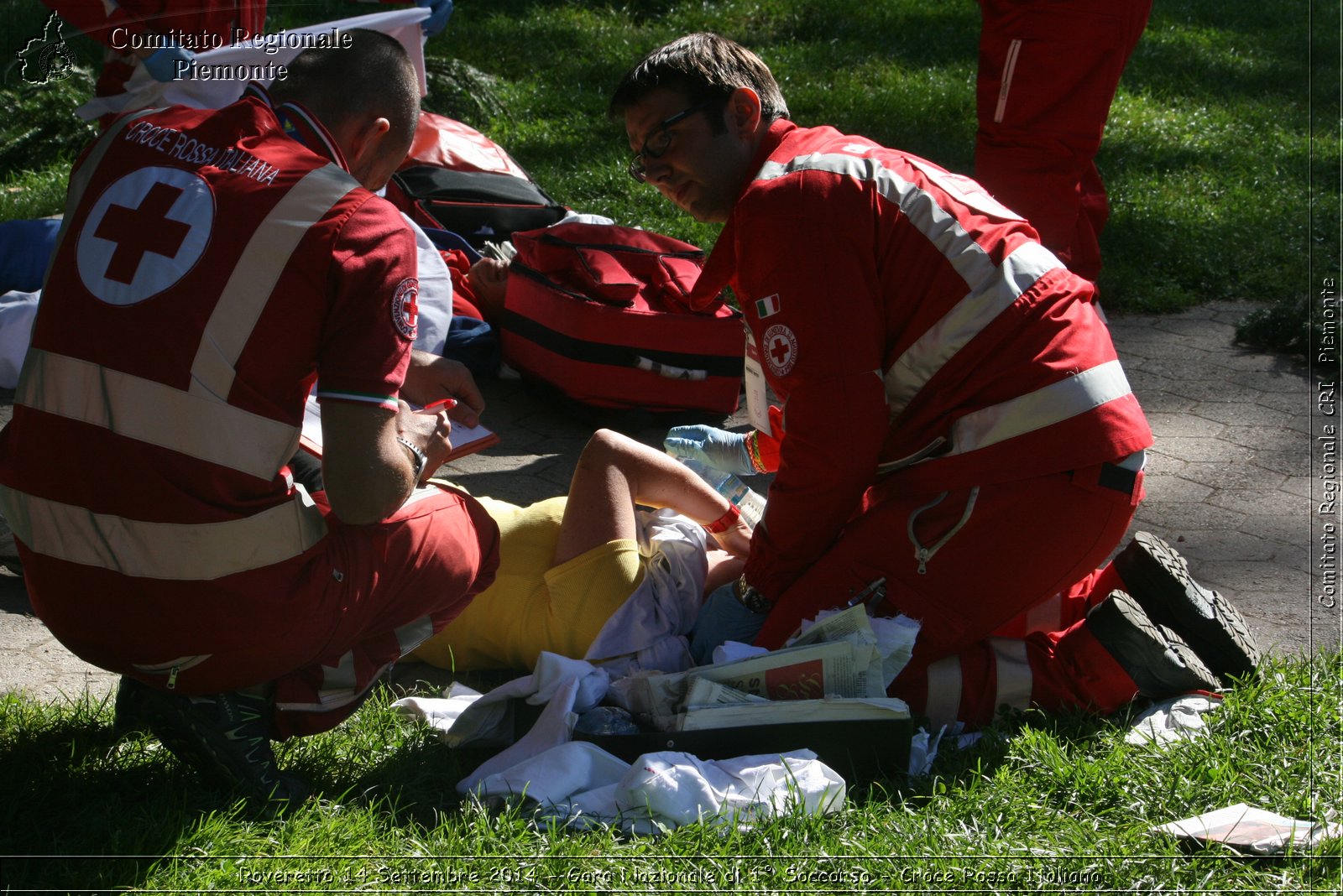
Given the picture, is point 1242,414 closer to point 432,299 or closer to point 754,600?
point 754,600

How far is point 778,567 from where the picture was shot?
2842mm

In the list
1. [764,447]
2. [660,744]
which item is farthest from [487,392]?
[660,744]

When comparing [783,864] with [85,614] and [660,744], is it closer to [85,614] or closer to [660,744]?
[660,744]

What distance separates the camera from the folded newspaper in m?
2.49

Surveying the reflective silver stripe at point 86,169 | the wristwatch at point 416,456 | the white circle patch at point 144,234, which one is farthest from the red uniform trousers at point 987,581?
the reflective silver stripe at point 86,169

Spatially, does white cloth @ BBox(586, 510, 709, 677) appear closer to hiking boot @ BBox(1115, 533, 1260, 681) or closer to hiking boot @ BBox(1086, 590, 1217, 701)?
hiking boot @ BBox(1086, 590, 1217, 701)

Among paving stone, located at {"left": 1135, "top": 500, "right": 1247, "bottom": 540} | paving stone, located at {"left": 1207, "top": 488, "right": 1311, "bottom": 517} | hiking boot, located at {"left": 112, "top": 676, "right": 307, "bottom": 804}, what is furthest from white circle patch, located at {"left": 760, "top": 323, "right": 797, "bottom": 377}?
paving stone, located at {"left": 1207, "top": 488, "right": 1311, "bottom": 517}

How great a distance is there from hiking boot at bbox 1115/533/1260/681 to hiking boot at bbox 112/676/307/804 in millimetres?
2011

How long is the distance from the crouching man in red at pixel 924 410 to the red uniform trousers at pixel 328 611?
2.43ft

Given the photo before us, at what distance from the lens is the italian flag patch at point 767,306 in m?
2.62

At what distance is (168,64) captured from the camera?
237cm

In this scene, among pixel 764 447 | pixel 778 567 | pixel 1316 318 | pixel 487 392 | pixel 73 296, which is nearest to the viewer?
pixel 73 296

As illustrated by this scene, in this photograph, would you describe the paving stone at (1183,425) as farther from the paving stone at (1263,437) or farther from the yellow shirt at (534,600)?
the yellow shirt at (534,600)

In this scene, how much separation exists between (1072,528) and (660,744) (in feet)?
3.32
